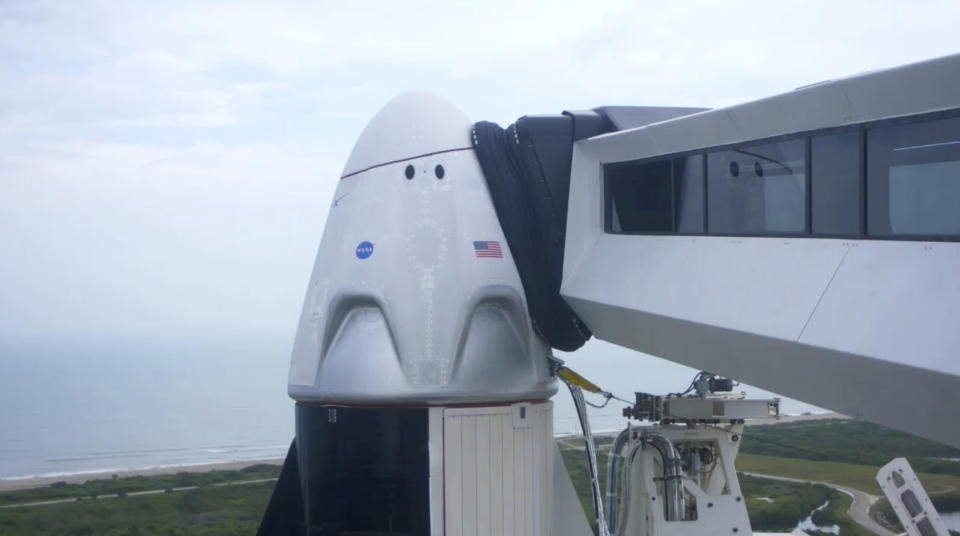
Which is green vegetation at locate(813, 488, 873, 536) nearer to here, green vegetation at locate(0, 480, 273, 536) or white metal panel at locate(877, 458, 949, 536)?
green vegetation at locate(0, 480, 273, 536)

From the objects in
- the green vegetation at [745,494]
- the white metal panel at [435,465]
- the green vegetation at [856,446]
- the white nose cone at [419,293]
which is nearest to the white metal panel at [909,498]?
the white nose cone at [419,293]

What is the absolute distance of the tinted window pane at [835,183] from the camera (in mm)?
9148

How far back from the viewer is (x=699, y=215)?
11.6 meters

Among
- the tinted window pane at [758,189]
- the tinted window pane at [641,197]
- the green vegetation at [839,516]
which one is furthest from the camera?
the green vegetation at [839,516]

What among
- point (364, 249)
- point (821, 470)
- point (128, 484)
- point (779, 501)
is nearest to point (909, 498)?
point (364, 249)

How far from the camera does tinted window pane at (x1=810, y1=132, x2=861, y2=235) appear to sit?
915cm

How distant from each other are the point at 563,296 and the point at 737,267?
3.44m

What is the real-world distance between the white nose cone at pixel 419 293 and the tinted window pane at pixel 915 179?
5586mm

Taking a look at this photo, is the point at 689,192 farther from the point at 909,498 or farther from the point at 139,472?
the point at 139,472

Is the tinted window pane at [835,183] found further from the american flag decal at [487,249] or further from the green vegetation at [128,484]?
the green vegetation at [128,484]

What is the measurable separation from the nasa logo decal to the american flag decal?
129 centimetres

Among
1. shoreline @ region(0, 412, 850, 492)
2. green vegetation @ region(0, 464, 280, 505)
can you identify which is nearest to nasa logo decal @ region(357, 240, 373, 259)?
green vegetation @ region(0, 464, 280, 505)

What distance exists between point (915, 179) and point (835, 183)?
96 cm

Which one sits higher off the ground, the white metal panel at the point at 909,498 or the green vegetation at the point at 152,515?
the white metal panel at the point at 909,498
